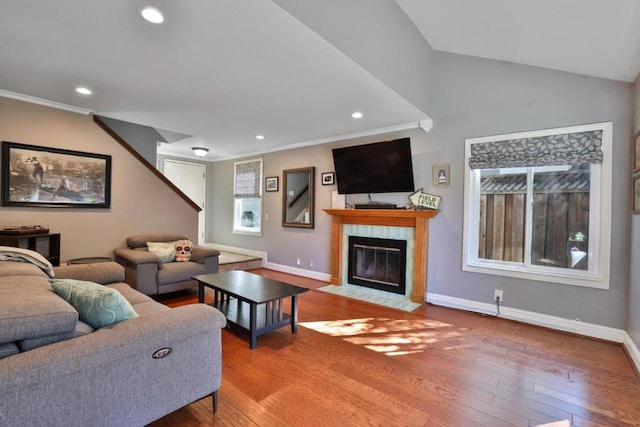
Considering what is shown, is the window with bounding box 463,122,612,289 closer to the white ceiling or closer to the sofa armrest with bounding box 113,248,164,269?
the white ceiling

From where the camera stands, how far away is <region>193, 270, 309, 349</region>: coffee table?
2.66m

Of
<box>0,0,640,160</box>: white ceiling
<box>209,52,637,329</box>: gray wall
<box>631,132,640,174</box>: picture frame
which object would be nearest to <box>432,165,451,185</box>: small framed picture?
<box>209,52,637,329</box>: gray wall

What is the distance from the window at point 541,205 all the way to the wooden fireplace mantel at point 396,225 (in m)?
0.49

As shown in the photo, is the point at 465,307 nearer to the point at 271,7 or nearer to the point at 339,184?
the point at 339,184

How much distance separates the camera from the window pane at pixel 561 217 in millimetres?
3096

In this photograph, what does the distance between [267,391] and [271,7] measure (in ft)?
7.82

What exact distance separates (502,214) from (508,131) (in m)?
0.94

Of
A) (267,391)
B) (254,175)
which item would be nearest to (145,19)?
(267,391)

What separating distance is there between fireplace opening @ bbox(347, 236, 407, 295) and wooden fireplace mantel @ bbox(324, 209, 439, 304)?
0.62 ft

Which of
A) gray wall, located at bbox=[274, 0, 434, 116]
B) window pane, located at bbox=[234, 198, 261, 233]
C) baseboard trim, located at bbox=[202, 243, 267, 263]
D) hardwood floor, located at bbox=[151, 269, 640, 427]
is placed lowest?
hardwood floor, located at bbox=[151, 269, 640, 427]

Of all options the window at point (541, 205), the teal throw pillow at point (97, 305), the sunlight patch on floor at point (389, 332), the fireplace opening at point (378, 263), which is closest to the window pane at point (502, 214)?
the window at point (541, 205)

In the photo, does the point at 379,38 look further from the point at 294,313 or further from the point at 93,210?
the point at 93,210

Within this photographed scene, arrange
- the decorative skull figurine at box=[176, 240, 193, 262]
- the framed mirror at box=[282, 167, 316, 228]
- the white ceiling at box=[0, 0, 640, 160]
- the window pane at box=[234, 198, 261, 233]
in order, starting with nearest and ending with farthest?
the white ceiling at box=[0, 0, 640, 160] → the decorative skull figurine at box=[176, 240, 193, 262] → the framed mirror at box=[282, 167, 316, 228] → the window pane at box=[234, 198, 261, 233]

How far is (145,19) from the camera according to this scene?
1.93 meters
